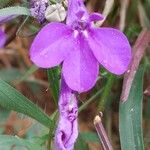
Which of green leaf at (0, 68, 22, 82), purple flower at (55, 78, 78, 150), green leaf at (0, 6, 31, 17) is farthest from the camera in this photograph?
green leaf at (0, 68, 22, 82)

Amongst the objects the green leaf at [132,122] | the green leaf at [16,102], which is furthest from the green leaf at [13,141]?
the green leaf at [132,122]

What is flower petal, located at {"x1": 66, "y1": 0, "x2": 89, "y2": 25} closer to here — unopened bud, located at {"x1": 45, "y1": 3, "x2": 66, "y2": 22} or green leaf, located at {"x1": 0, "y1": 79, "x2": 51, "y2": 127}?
unopened bud, located at {"x1": 45, "y1": 3, "x2": 66, "y2": 22}

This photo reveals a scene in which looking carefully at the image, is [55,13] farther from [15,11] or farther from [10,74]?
[10,74]

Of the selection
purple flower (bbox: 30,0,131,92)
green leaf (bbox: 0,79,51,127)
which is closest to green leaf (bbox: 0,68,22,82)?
green leaf (bbox: 0,79,51,127)

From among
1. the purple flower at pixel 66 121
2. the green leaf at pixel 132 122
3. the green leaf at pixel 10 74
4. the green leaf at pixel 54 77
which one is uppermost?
the purple flower at pixel 66 121

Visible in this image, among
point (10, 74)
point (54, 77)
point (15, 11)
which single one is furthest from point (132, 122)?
point (10, 74)

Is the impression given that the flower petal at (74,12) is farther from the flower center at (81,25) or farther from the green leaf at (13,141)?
the green leaf at (13,141)
